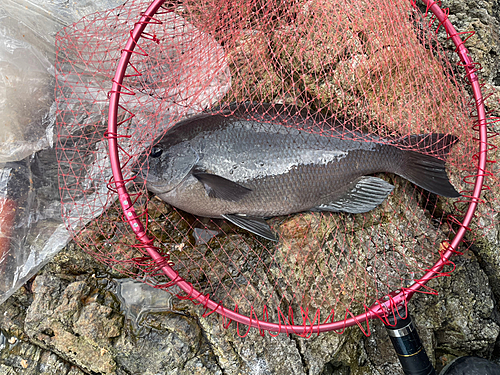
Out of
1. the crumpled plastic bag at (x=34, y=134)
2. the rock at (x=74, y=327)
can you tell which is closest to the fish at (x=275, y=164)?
the crumpled plastic bag at (x=34, y=134)

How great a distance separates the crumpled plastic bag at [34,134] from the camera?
7.82 feet

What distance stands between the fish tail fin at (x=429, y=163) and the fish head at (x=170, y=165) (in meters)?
1.60

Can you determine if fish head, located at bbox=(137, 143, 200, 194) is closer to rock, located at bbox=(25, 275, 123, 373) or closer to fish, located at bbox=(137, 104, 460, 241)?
fish, located at bbox=(137, 104, 460, 241)

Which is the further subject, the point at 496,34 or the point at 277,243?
→ the point at 496,34

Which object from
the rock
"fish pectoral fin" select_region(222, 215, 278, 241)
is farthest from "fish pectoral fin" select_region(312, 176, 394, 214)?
the rock

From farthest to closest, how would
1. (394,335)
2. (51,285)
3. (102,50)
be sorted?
(102,50), (51,285), (394,335)

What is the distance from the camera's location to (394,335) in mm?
2119

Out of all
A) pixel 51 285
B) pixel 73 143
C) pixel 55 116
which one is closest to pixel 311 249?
pixel 51 285

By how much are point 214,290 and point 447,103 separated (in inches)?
91.5

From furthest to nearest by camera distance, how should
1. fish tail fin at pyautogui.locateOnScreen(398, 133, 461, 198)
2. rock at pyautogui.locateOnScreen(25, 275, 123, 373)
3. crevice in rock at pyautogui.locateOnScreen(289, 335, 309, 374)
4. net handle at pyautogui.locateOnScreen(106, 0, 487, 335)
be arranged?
fish tail fin at pyautogui.locateOnScreen(398, 133, 461, 198), crevice in rock at pyautogui.locateOnScreen(289, 335, 309, 374), rock at pyautogui.locateOnScreen(25, 275, 123, 373), net handle at pyautogui.locateOnScreen(106, 0, 487, 335)

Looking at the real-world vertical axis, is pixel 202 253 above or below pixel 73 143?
below

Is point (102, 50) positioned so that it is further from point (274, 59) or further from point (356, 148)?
→ point (356, 148)

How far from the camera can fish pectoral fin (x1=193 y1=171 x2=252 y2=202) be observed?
2301 millimetres

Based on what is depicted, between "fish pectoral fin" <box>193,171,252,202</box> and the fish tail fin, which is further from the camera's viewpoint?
the fish tail fin
